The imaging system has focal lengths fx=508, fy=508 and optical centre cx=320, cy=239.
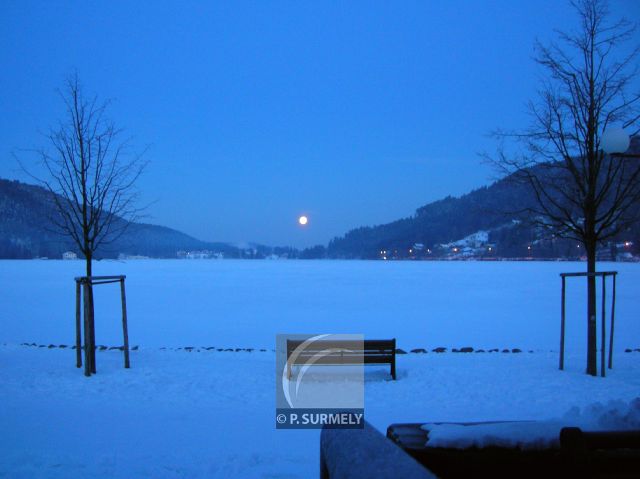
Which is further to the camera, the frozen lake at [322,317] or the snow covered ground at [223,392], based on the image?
the frozen lake at [322,317]

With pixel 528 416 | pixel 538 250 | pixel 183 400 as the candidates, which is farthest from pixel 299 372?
pixel 538 250

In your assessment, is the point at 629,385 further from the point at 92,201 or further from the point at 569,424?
the point at 92,201

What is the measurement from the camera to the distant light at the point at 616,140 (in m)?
5.34

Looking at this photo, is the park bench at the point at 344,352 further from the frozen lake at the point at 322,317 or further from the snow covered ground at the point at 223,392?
the frozen lake at the point at 322,317

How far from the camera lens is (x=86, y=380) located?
8078mm

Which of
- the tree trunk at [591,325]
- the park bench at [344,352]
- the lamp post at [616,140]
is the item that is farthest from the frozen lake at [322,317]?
the lamp post at [616,140]

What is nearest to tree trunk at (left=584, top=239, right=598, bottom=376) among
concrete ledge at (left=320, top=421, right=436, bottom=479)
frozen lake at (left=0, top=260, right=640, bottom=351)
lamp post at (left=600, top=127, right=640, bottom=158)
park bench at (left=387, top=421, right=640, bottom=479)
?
lamp post at (left=600, top=127, right=640, bottom=158)

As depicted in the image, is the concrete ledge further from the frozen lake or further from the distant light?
the frozen lake

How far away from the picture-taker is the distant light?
5.34 meters

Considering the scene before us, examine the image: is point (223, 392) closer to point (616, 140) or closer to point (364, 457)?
point (364, 457)

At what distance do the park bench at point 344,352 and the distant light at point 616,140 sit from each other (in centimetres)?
467

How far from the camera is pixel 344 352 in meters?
8.80

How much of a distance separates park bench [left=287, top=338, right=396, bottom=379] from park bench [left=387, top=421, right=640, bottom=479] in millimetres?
6100

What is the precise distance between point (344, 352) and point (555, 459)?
→ 20.7ft
